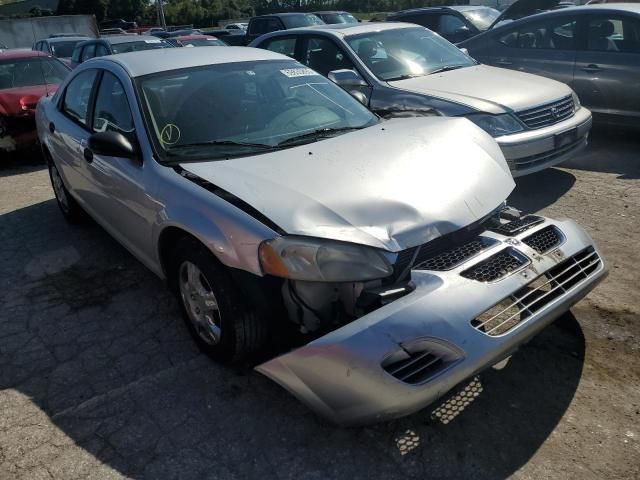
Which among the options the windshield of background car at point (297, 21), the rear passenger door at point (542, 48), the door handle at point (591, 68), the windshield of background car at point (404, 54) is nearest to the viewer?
the windshield of background car at point (404, 54)

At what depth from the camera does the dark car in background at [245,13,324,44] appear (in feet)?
43.0

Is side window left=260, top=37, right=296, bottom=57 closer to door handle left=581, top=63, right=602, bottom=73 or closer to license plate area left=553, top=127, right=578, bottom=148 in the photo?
license plate area left=553, top=127, right=578, bottom=148

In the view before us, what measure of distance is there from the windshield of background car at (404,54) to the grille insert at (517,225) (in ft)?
10.7

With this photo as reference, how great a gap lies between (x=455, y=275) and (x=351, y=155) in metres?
0.99

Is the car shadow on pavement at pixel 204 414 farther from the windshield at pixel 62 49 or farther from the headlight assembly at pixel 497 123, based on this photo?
the windshield at pixel 62 49

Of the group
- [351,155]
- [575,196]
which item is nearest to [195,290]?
[351,155]

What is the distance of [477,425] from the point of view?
2521mm

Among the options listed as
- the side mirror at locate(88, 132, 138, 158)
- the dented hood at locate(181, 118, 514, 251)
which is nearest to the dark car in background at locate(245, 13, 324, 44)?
the side mirror at locate(88, 132, 138, 158)

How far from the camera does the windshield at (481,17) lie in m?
11.1

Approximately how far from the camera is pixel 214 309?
2900mm

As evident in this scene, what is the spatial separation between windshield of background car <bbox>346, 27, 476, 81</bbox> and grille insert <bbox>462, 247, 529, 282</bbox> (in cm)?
365

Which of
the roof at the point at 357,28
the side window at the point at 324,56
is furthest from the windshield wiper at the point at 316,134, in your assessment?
the roof at the point at 357,28

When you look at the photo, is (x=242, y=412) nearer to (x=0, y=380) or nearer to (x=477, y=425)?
(x=477, y=425)

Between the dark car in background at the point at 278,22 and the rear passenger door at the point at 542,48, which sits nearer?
the rear passenger door at the point at 542,48
